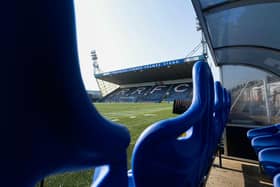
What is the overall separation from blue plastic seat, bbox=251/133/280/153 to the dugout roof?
1292 mm

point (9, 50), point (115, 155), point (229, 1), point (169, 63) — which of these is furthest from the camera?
point (169, 63)

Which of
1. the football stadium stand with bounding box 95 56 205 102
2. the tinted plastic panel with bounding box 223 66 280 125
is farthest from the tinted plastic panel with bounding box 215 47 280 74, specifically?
the football stadium stand with bounding box 95 56 205 102

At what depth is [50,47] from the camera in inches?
9.7

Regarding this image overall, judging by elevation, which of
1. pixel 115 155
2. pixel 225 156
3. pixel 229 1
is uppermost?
pixel 229 1

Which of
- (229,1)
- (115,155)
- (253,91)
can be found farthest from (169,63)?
(115,155)

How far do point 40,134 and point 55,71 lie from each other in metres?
0.09

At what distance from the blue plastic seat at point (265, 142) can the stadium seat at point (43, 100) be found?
6.48 ft

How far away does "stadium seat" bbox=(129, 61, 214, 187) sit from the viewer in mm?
410

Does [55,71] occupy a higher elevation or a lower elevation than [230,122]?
higher

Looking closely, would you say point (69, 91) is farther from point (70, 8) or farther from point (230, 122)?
point (230, 122)

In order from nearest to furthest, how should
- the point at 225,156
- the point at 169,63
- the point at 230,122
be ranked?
the point at 225,156 → the point at 230,122 → the point at 169,63

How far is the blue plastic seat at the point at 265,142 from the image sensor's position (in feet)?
5.92

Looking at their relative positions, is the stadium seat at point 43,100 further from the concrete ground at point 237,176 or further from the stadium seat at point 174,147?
the concrete ground at point 237,176

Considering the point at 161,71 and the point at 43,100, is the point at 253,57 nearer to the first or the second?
the point at 43,100
